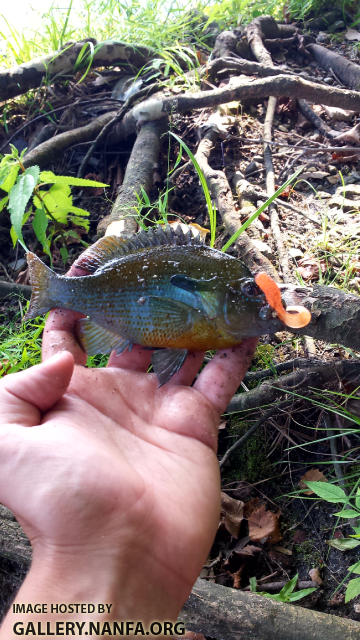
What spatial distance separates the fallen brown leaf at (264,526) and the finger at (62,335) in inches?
61.9

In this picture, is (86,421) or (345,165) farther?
(345,165)

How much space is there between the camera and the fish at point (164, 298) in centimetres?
Answer: 229

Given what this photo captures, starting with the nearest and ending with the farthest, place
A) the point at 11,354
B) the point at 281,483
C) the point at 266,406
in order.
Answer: the point at 281,483, the point at 266,406, the point at 11,354

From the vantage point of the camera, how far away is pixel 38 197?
3.88 metres

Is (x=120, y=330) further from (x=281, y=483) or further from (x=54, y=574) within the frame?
(x=281, y=483)

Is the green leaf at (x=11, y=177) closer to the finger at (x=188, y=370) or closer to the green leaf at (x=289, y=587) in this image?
the finger at (x=188, y=370)

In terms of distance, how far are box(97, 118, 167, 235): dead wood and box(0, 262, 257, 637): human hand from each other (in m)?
2.13

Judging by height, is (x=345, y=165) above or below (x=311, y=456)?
above

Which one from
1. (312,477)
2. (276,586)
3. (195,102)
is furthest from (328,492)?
(195,102)

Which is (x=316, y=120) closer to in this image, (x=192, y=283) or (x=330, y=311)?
(x=330, y=311)

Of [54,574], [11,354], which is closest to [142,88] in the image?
[11,354]

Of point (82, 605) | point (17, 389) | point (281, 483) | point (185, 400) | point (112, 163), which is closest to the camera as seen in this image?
point (82, 605)

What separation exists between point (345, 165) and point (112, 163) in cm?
309

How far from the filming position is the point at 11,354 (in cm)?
371
